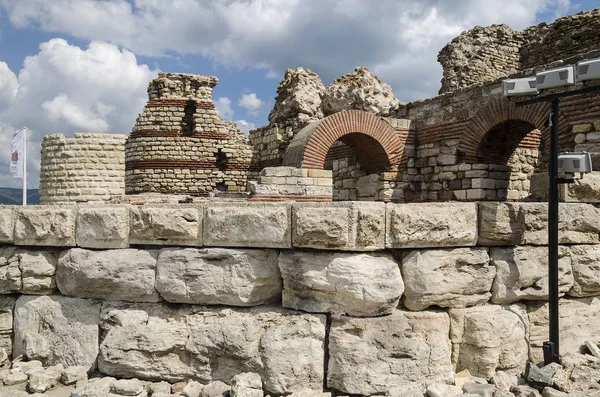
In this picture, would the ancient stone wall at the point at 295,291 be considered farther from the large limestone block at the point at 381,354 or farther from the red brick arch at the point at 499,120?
the red brick arch at the point at 499,120

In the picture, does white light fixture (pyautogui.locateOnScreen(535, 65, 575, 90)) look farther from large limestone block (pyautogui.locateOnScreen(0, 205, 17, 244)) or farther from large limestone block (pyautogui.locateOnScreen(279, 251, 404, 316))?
large limestone block (pyautogui.locateOnScreen(0, 205, 17, 244))

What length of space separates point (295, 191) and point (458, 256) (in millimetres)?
4643

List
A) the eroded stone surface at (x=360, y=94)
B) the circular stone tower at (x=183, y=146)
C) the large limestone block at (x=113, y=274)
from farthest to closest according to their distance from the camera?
the circular stone tower at (x=183, y=146), the eroded stone surface at (x=360, y=94), the large limestone block at (x=113, y=274)

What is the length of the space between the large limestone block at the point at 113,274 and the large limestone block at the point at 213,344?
12 cm

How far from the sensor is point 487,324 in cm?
345

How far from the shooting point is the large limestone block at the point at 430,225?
3.29m

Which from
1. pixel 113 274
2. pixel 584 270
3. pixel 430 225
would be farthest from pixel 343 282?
pixel 584 270

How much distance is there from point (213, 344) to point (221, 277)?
1.63ft

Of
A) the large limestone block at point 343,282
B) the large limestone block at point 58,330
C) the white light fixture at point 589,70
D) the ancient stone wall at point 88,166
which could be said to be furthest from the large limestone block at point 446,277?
the ancient stone wall at point 88,166

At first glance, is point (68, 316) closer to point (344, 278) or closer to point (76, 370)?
point (76, 370)

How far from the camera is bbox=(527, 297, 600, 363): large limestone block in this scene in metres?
3.73

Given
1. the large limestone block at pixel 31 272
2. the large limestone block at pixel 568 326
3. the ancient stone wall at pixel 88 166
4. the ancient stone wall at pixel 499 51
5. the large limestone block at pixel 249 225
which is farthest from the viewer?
the ancient stone wall at pixel 88 166

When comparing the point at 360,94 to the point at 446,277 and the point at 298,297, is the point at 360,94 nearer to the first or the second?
the point at 446,277

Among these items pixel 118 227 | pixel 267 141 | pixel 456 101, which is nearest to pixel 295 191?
pixel 456 101
